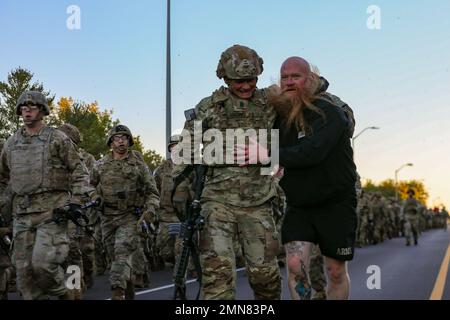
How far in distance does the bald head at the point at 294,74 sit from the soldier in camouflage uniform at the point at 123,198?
3.70 m

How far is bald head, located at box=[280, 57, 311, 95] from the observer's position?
5.73 metres

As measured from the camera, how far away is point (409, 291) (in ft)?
36.7

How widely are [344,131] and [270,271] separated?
3.74 ft

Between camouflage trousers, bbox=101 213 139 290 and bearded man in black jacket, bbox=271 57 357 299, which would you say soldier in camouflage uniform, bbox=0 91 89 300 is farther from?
bearded man in black jacket, bbox=271 57 357 299

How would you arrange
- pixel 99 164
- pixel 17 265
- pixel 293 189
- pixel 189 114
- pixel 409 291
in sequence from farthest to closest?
pixel 409 291
pixel 99 164
pixel 17 265
pixel 189 114
pixel 293 189

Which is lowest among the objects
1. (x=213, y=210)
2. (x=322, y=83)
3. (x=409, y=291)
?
(x=409, y=291)

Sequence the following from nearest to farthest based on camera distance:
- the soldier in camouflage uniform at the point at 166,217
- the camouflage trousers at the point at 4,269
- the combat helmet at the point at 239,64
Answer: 1. the combat helmet at the point at 239,64
2. the camouflage trousers at the point at 4,269
3. the soldier in camouflage uniform at the point at 166,217

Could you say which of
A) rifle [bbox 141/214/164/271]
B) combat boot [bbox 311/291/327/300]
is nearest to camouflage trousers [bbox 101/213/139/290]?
combat boot [bbox 311/291/327/300]

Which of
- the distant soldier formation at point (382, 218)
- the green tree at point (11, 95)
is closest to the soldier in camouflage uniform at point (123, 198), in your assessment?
the distant soldier formation at point (382, 218)

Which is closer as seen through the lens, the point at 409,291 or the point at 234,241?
the point at 234,241

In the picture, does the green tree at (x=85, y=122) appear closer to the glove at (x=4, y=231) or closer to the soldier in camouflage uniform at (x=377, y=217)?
the soldier in camouflage uniform at (x=377, y=217)

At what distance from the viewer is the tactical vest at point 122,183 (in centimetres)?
938

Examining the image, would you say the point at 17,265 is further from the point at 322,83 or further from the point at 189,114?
the point at 322,83
